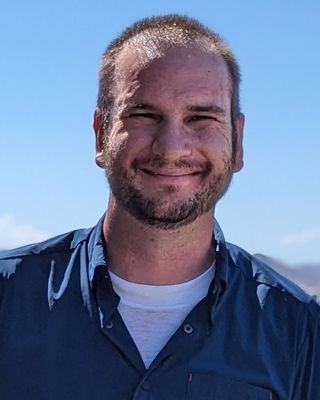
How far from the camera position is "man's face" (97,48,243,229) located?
3752mm

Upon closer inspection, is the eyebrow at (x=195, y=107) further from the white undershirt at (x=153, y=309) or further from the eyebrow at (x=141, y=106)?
the white undershirt at (x=153, y=309)

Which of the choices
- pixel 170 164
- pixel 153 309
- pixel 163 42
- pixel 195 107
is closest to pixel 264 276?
pixel 153 309

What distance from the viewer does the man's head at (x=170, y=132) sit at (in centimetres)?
376

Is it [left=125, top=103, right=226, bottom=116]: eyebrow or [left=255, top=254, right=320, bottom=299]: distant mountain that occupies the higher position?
[left=125, top=103, right=226, bottom=116]: eyebrow

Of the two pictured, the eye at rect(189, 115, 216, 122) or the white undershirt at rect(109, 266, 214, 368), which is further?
the eye at rect(189, 115, 216, 122)

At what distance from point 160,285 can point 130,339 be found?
0.31 meters

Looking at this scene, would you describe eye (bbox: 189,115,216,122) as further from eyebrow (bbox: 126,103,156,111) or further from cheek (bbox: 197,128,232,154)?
eyebrow (bbox: 126,103,156,111)

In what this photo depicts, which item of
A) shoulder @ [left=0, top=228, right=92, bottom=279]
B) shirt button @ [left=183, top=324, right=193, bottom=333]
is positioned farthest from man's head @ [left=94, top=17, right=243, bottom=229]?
shirt button @ [left=183, top=324, right=193, bottom=333]

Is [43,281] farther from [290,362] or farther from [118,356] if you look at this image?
[290,362]

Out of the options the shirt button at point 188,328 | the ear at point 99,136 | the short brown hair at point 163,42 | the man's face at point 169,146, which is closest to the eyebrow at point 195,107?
the man's face at point 169,146

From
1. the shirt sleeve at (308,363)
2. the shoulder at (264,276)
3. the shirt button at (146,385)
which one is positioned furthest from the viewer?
the shoulder at (264,276)

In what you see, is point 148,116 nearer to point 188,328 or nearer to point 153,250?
point 153,250

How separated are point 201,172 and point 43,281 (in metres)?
0.79

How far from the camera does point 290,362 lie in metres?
3.73
